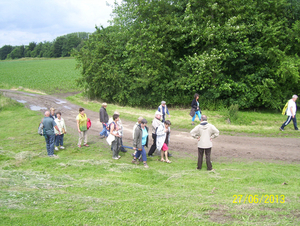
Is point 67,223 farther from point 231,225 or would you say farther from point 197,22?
point 197,22

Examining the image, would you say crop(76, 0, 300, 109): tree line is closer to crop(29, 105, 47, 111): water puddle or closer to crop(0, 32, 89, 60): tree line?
crop(29, 105, 47, 111): water puddle

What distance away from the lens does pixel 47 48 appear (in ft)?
426

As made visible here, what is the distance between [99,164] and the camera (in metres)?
8.98

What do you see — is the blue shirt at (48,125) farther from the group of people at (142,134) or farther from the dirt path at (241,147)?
the dirt path at (241,147)

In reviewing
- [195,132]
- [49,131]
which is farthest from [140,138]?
[49,131]

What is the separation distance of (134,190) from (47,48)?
460ft

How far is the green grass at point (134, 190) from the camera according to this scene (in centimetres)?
493

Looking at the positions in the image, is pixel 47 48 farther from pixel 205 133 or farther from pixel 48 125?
pixel 205 133

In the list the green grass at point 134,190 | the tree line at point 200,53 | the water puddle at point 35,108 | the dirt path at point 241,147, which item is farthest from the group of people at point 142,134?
the tree line at point 200,53

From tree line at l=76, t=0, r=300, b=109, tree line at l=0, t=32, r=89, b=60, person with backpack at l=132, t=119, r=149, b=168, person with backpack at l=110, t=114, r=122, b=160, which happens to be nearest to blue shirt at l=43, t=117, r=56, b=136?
person with backpack at l=110, t=114, r=122, b=160

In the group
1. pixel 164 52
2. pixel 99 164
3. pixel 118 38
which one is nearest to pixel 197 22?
pixel 164 52

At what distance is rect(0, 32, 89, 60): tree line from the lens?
120 meters

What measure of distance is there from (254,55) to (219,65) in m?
3.16

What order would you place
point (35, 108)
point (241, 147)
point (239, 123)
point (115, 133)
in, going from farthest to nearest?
point (35, 108)
point (239, 123)
point (241, 147)
point (115, 133)
